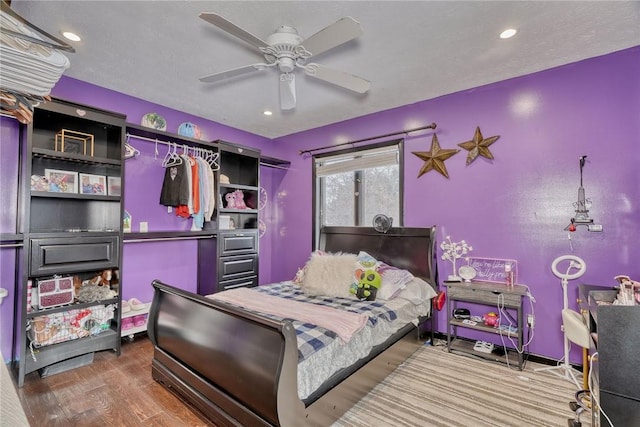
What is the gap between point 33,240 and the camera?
8.23 ft

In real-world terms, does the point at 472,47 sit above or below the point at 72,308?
above

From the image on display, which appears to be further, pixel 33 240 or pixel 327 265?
pixel 327 265

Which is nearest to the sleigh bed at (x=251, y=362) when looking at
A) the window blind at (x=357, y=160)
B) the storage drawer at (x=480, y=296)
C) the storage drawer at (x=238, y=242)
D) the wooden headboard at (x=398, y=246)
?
the storage drawer at (x=480, y=296)

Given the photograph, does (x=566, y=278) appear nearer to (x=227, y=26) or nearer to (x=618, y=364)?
(x=618, y=364)

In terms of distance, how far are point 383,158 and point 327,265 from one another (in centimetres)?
167

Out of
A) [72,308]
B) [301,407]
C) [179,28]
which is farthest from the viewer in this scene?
[72,308]

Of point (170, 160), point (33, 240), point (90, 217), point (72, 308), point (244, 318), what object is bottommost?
point (72, 308)

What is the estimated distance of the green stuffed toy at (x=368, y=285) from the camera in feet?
9.42

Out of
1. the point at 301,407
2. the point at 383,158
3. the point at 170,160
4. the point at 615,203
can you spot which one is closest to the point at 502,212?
the point at 615,203

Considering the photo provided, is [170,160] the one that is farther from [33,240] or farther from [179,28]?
[179,28]

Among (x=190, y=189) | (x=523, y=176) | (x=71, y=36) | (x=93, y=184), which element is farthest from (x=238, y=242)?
(x=523, y=176)

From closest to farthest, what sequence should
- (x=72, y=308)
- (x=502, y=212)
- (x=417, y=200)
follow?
(x=72, y=308) < (x=502, y=212) < (x=417, y=200)

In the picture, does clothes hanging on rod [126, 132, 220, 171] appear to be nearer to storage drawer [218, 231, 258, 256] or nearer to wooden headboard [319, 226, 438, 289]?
storage drawer [218, 231, 258, 256]

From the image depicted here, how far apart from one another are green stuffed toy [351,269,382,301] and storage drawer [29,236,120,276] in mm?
2428
